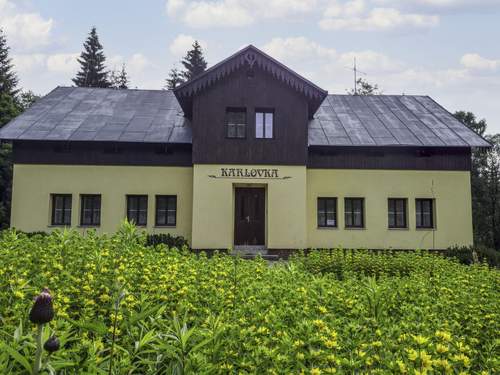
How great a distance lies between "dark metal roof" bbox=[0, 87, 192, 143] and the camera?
16203mm

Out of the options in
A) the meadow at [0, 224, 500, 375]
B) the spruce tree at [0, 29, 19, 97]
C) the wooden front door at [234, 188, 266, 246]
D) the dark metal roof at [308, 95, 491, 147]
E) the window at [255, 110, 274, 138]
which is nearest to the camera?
the meadow at [0, 224, 500, 375]

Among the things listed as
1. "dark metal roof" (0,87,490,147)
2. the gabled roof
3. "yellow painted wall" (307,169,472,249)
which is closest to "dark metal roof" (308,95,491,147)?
"dark metal roof" (0,87,490,147)

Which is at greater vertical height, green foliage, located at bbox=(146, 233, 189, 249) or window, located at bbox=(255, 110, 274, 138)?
window, located at bbox=(255, 110, 274, 138)

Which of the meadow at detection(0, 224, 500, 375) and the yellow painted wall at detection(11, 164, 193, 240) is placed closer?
the meadow at detection(0, 224, 500, 375)

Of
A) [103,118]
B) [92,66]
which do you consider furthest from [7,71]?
[103,118]

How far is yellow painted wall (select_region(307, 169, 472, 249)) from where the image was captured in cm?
1662

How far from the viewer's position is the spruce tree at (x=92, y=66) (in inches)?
1753

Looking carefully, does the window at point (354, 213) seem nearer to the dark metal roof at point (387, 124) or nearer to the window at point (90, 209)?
the dark metal roof at point (387, 124)

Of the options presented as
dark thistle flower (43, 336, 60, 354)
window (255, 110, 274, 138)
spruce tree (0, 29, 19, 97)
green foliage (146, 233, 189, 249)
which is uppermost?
spruce tree (0, 29, 19, 97)

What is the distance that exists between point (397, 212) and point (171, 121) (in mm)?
11737

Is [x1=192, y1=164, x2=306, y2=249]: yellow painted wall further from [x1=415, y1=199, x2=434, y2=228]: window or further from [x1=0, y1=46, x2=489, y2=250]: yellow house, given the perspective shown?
[x1=415, y1=199, x2=434, y2=228]: window

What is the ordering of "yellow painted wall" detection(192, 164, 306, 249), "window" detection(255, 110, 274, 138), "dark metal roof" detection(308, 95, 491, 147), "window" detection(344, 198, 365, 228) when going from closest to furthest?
1. "yellow painted wall" detection(192, 164, 306, 249)
2. "window" detection(255, 110, 274, 138)
3. "dark metal roof" detection(308, 95, 491, 147)
4. "window" detection(344, 198, 365, 228)

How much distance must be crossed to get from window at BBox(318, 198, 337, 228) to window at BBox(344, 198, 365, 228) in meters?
0.55

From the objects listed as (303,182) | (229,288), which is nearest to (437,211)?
(303,182)
